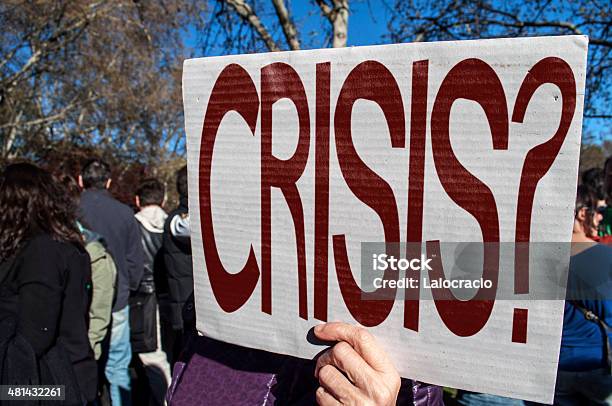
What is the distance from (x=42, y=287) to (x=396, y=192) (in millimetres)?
1580

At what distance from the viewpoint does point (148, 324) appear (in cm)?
373

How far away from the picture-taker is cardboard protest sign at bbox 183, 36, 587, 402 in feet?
2.71

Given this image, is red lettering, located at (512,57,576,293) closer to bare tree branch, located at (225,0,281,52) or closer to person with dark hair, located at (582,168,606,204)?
person with dark hair, located at (582,168,606,204)

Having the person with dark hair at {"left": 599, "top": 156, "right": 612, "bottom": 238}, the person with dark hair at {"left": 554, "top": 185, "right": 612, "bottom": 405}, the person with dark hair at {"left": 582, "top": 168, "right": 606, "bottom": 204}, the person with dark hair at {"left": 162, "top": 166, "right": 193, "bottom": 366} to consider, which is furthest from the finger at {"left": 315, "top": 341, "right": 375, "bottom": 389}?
the person with dark hair at {"left": 162, "top": 166, "right": 193, "bottom": 366}

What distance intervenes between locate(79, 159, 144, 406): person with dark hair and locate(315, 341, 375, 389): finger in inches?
102

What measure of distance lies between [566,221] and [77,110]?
16547 mm

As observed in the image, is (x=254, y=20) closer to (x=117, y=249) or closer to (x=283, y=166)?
(x=117, y=249)

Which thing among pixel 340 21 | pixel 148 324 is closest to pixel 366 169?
pixel 148 324

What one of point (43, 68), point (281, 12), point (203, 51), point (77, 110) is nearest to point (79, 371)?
point (281, 12)

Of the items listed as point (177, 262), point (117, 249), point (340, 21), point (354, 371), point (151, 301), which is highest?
point (340, 21)

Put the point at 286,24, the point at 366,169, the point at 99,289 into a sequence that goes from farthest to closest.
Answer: the point at 286,24 → the point at 99,289 → the point at 366,169

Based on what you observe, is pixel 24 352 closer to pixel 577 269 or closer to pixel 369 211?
pixel 369 211

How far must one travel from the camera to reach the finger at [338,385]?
2.81 ft
